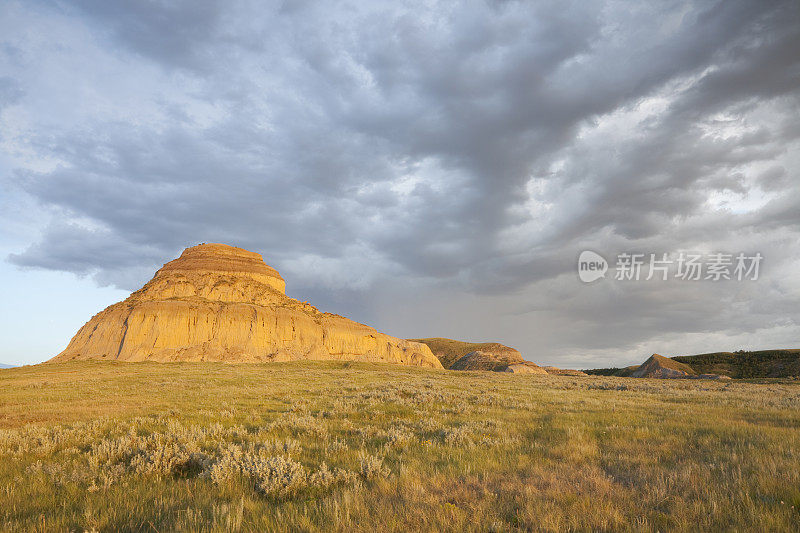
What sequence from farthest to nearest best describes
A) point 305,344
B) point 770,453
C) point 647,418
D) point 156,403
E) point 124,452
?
point 305,344 < point 156,403 < point 647,418 < point 124,452 < point 770,453

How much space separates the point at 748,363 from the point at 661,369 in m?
22.7

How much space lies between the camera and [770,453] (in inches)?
256

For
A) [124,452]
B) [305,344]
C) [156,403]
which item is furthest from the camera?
[305,344]

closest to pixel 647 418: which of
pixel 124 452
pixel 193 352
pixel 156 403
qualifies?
pixel 124 452

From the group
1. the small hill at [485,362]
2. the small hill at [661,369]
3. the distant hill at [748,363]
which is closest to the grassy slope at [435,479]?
the small hill at [661,369]

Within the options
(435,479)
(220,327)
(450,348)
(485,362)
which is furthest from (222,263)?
(435,479)

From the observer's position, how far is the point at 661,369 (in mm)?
64125

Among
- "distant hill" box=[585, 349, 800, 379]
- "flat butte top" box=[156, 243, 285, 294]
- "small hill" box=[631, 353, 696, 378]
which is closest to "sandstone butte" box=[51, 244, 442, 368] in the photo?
"flat butte top" box=[156, 243, 285, 294]

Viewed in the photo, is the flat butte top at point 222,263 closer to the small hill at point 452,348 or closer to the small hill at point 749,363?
the small hill at point 452,348

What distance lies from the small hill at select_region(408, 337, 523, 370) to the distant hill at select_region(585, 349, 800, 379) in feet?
217

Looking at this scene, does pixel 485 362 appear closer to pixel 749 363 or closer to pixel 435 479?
pixel 749 363

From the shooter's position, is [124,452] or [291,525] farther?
[124,452]

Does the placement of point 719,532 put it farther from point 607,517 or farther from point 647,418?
point 647,418

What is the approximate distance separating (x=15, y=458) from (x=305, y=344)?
8975cm
